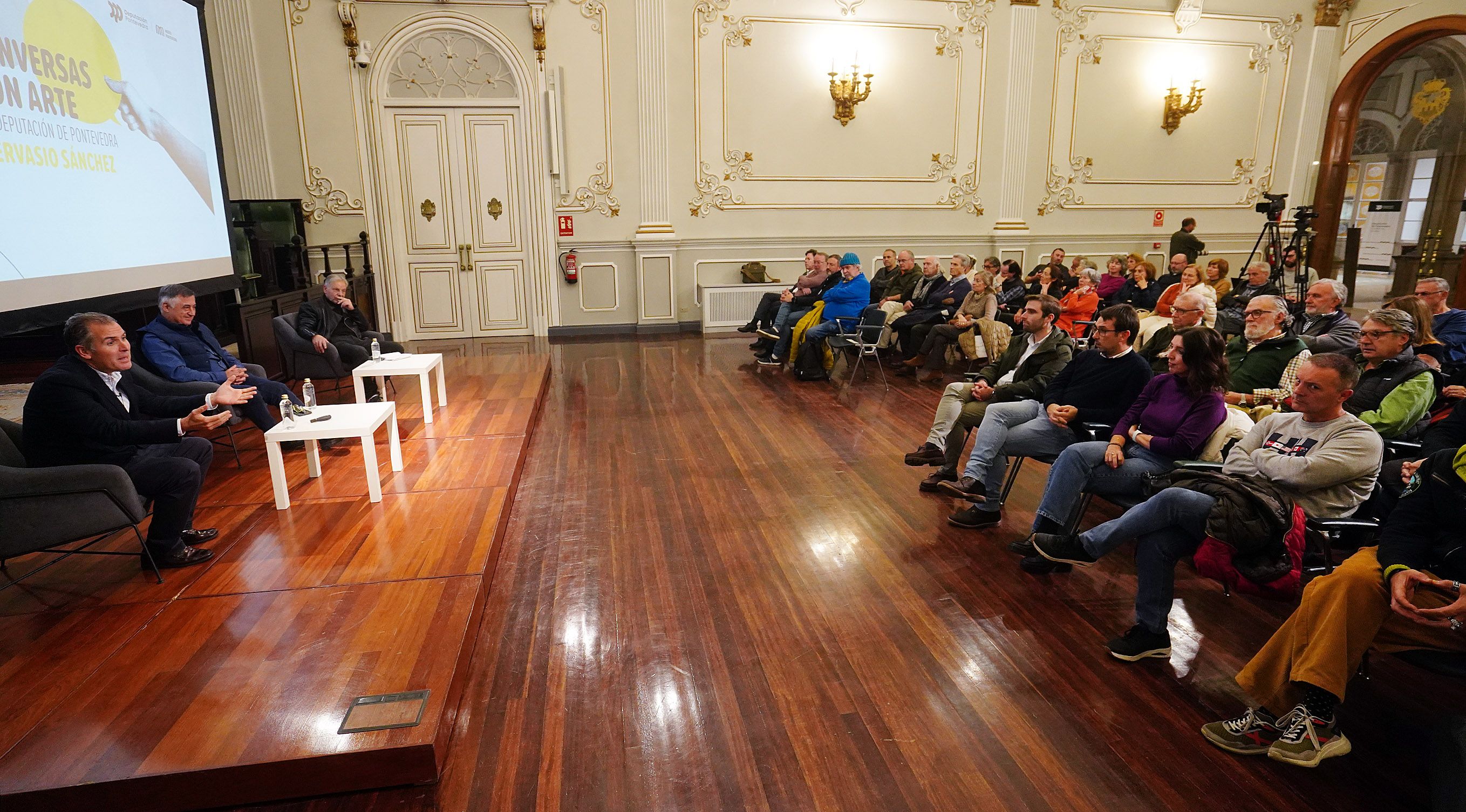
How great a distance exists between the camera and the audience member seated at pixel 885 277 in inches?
320

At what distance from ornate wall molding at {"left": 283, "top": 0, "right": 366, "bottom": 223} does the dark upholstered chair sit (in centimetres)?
618

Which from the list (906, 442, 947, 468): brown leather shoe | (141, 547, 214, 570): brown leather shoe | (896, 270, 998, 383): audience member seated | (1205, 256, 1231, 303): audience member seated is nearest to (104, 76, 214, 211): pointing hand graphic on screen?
(141, 547, 214, 570): brown leather shoe

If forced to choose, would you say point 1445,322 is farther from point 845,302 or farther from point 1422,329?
point 845,302

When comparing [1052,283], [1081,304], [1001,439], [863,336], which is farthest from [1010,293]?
[1001,439]

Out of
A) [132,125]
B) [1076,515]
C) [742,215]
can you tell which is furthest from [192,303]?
[742,215]

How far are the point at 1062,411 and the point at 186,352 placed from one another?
4.57 metres

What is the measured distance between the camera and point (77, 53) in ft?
13.7

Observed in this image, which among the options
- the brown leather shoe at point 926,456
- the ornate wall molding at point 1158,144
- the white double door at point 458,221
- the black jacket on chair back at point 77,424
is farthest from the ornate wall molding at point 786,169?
the black jacket on chair back at point 77,424

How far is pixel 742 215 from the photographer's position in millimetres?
9062

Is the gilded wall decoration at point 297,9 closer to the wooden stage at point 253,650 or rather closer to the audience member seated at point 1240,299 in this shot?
the wooden stage at point 253,650

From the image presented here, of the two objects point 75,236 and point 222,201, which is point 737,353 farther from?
point 75,236

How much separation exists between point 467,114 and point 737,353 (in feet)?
12.8

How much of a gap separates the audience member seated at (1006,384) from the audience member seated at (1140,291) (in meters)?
3.73

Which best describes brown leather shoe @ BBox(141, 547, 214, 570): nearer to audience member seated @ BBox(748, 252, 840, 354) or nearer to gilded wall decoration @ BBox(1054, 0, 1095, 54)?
audience member seated @ BBox(748, 252, 840, 354)
